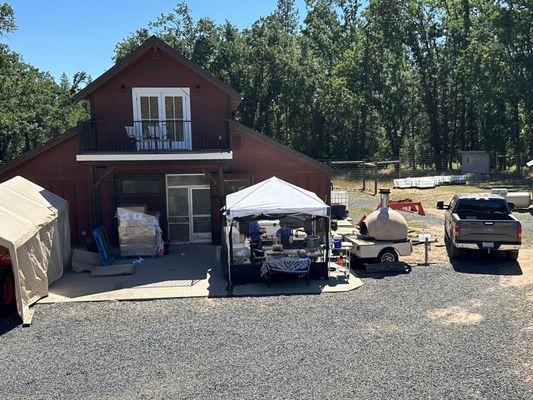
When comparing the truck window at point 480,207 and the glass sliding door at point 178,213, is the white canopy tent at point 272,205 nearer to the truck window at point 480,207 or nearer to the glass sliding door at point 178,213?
the glass sliding door at point 178,213

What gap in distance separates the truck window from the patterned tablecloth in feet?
20.0

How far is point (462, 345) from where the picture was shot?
26.9 ft

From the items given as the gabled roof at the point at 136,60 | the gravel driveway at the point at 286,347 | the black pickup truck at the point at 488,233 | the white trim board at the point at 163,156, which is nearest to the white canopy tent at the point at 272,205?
the gravel driveway at the point at 286,347

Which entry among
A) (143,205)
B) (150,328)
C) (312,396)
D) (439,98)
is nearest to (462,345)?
(312,396)

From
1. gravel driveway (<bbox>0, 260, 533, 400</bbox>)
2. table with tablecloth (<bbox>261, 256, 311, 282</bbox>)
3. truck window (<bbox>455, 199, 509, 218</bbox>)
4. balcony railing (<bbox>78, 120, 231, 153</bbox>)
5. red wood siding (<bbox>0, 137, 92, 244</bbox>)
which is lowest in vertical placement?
gravel driveway (<bbox>0, 260, 533, 400</bbox>)

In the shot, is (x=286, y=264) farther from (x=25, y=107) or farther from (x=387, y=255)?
(x=25, y=107)

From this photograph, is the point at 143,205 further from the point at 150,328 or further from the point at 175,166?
the point at 150,328

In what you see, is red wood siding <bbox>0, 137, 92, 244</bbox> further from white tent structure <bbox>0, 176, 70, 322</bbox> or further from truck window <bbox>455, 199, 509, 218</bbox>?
truck window <bbox>455, 199, 509, 218</bbox>

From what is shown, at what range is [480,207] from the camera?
15.2 m

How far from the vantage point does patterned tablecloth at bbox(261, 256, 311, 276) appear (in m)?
11.9

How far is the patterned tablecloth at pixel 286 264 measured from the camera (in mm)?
11922

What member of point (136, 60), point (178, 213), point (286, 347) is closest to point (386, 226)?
point (286, 347)

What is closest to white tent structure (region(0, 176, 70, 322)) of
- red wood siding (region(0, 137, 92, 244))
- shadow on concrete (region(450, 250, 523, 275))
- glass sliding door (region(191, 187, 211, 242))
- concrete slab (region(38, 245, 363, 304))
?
concrete slab (region(38, 245, 363, 304))

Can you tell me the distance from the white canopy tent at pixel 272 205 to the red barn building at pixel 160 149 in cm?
342
